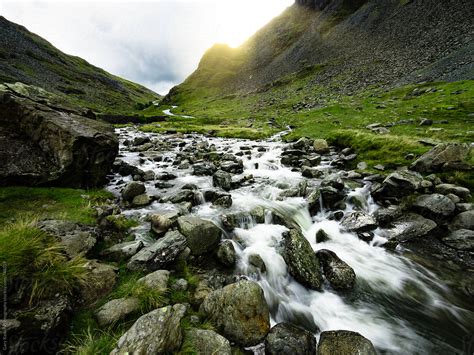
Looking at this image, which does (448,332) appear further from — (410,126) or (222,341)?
(410,126)

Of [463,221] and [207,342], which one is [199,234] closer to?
[207,342]

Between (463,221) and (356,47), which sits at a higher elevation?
(356,47)

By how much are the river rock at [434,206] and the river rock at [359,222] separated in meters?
2.09

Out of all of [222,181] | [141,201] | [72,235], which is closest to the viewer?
[72,235]

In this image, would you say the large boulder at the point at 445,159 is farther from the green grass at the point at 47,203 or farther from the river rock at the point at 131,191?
the green grass at the point at 47,203

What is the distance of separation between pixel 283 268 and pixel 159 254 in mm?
4230

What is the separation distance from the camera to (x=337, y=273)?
24.0 feet

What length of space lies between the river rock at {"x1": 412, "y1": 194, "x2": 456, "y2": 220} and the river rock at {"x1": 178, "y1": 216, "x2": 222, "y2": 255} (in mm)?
9141

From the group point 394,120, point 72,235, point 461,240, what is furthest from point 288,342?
point 394,120

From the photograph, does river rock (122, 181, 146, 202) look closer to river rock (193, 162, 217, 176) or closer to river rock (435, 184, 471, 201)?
river rock (193, 162, 217, 176)

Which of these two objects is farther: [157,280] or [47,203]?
[47,203]

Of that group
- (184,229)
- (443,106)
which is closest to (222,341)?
(184,229)

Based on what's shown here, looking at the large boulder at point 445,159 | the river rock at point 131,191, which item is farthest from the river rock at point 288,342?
the large boulder at point 445,159

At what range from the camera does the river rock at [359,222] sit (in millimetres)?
9945
